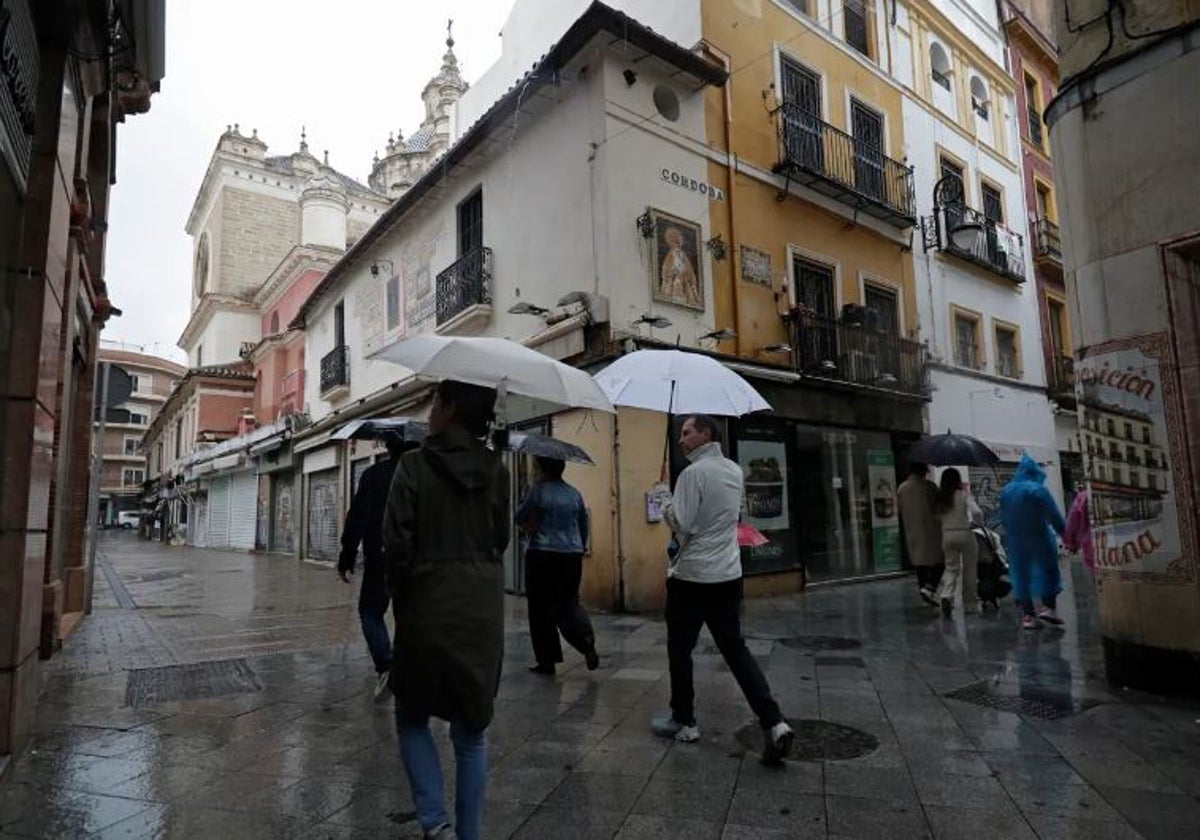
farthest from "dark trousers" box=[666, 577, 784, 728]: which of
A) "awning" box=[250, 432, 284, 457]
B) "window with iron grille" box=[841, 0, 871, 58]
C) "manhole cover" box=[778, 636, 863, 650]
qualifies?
"awning" box=[250, 432, 284, 457]

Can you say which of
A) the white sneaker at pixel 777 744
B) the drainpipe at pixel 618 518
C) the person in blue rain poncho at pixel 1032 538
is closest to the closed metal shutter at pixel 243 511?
the drainpipe at pixel 618 518

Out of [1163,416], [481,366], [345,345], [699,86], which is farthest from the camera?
[345,345]

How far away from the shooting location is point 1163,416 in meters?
4.96

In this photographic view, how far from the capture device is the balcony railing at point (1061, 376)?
18141mm

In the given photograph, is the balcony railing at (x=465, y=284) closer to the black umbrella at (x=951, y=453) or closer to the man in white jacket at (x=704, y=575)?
the black umbrella at (x=951, y=453)

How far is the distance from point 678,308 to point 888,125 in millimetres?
7578

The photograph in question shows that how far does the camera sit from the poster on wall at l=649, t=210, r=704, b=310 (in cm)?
1040

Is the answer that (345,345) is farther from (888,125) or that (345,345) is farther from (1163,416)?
(1163,416)

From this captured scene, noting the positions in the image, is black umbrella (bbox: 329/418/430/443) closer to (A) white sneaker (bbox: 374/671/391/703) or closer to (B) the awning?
(A) white sneaker (bbox: 374/671/391/703)

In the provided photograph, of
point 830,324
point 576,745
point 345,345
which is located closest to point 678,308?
point 830,324

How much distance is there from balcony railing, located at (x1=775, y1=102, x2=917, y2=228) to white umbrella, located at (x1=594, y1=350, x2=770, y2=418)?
7.99 m

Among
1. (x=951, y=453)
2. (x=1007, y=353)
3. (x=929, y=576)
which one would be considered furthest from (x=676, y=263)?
(x=1007, y=353)

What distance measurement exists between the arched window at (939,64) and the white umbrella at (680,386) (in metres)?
15.1

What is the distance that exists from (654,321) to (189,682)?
6602 millimetres
